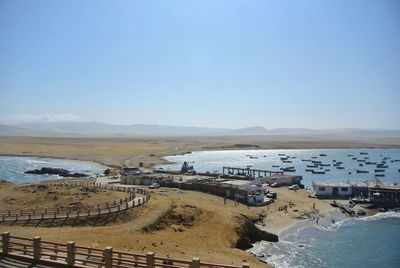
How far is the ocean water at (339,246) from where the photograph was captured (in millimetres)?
42312

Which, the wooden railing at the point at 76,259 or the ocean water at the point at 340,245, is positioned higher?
the wooden railing at the point at 76,259

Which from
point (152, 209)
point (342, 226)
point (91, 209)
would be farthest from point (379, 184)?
point (91, 209)

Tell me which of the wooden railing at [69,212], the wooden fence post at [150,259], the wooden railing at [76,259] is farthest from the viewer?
the wooden railing at [69,212]

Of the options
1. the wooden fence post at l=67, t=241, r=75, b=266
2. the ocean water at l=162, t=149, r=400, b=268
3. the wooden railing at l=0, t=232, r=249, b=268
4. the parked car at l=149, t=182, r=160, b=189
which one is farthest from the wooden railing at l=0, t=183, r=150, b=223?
the parked car at l=149, t=182, r=160, b=189

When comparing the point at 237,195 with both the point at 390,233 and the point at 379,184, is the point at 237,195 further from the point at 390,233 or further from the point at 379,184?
the point at 379,184

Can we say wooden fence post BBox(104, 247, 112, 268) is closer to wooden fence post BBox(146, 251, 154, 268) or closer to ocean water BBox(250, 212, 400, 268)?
wooden fence post BBox(146, 251, 154, 268)

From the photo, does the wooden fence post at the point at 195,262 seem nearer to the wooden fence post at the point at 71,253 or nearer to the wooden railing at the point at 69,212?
the wooden fence post at the point at 71,253

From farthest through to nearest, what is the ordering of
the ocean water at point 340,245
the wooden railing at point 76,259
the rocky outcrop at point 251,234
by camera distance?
the rocky outcrop at point 251,234, the ocean water at point 340,245, the wooden railing at point 76,259

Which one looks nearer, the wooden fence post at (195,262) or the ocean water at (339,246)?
the wooden fence post at (195,262)

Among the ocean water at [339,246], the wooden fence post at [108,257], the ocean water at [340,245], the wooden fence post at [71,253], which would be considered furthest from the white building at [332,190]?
the wooden fence post at [71,253]

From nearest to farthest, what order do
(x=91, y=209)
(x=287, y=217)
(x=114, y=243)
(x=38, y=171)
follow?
(x=114, y=243) → (x=91, y=209) → (x=287, y=217) → (x=38, y=171)

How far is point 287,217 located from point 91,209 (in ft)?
96.3

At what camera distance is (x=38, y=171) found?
374 ft

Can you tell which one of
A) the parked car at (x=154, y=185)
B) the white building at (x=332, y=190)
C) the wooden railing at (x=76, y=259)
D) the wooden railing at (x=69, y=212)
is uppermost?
the wooden railing at (x=76, y=259)
